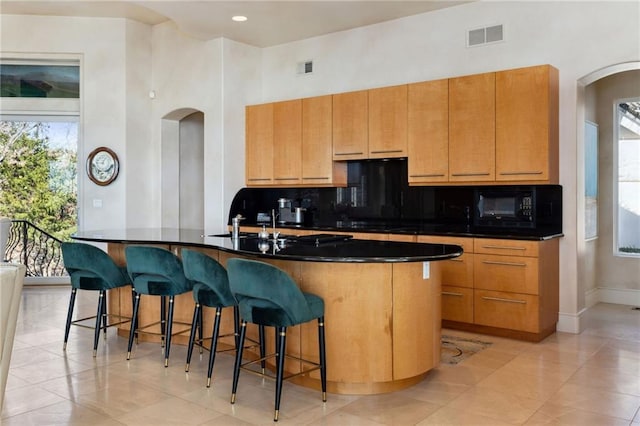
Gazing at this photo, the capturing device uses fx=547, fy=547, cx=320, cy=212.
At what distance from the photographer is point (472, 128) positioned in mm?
5039

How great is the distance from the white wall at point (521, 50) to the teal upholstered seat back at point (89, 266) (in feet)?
11.3

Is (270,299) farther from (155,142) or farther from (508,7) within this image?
(155,142)

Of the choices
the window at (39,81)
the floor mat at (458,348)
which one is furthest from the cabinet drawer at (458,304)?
the window at (39,81)

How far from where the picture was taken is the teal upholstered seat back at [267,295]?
3.00m

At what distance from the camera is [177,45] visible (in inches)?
284

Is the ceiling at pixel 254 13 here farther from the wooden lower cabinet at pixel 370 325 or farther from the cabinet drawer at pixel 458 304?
the wooden lower cabinet at pixel 370 325

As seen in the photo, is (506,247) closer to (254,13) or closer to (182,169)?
(254,13)

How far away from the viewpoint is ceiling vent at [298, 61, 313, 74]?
6.72 meters

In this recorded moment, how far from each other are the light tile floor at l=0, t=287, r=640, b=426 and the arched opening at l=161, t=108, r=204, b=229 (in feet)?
11.0

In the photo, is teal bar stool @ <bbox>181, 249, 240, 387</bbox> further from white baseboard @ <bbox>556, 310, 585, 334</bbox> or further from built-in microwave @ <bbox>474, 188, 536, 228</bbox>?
white baseboard @ <bbox>556, 310, 585, 334</bbox>

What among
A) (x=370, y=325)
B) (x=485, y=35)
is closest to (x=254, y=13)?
(x=485, y=35)

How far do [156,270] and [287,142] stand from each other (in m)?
2.88

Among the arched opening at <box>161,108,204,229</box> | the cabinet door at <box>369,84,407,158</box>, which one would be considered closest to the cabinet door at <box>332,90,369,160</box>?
the cabinet door at <box>369,84,407,158</box>

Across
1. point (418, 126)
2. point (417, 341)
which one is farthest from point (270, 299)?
point (418, 126)
